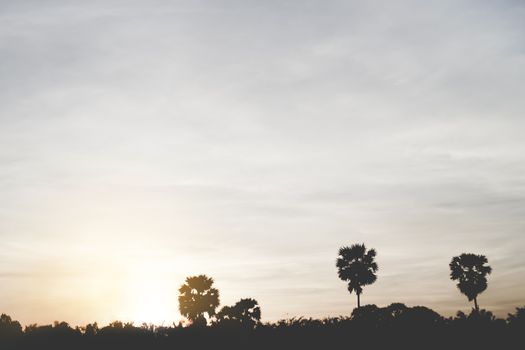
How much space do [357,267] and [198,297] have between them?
76.0ft

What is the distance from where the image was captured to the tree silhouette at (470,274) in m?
62.8

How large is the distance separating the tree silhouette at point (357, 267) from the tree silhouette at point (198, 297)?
18.8 m

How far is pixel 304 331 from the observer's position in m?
15.9

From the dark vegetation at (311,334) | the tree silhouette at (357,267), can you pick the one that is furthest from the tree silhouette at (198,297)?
the dark vegetation at (311,334)

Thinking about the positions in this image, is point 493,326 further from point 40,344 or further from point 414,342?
point 40,344

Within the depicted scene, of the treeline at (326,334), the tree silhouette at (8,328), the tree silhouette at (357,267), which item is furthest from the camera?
the tree silhouette at (357,267)

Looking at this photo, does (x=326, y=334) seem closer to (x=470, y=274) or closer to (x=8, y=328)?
(x=8, y=328)

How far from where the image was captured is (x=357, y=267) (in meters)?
61.2

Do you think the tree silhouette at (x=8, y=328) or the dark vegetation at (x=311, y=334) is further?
the tree silhouette at (x=8, y=328)

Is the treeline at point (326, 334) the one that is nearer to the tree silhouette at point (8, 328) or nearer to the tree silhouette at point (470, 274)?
the tree silhouette at point (8, 328)

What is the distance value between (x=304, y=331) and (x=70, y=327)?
9.45m

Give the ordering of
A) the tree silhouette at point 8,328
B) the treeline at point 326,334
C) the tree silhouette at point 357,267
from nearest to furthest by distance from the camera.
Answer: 1. the treeline at point 326,334
2. the tree silhouette at point 8,328
3. the tree silhouette at point 357,267

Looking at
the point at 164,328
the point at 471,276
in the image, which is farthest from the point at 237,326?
the point at 471,276

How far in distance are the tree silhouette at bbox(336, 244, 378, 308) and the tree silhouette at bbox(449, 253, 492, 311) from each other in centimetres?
1258
